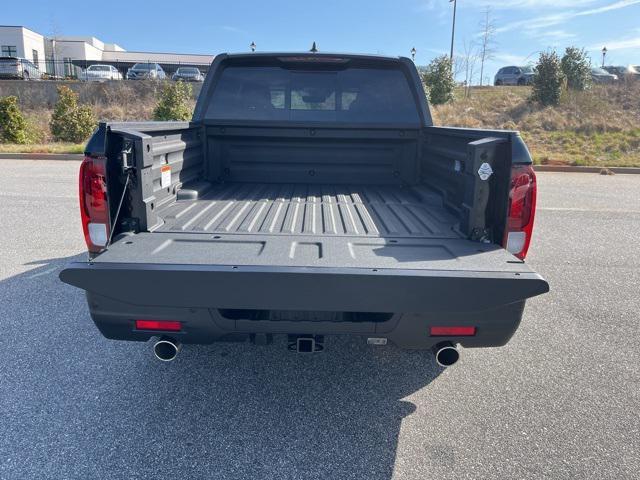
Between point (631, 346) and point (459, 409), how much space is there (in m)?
1.84

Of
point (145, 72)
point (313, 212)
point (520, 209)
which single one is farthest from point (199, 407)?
point (145, 72)

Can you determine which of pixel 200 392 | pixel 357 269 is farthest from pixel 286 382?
pixel 357 269

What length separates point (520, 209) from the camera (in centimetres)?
256

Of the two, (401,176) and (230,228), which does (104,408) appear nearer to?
(230,228)

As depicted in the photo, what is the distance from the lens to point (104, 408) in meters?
2.82

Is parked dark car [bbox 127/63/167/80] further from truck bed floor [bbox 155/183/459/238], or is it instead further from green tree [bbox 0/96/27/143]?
truck bed floor [bbox 155/183/459/238]

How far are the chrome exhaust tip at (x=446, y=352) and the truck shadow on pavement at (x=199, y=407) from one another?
1.65ft

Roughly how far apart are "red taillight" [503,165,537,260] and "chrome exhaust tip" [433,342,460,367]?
2.09 ft

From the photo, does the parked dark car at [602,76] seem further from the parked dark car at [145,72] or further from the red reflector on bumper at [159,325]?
the red reflector on bumper at [159,325]

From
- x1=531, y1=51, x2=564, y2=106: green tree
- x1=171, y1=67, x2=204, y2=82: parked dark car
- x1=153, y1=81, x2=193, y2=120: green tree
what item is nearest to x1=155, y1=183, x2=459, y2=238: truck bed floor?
x1=153, y1=81, x2=193, y2=120: green tree

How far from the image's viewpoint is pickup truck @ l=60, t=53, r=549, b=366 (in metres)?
2.10

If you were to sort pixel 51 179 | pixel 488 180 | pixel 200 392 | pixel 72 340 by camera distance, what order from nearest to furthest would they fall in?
pixel 488 180 → pixel 200 392 → pixel 72 340 → pixel 51 179

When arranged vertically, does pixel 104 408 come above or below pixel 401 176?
below

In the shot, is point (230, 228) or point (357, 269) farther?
point (230, 228)
